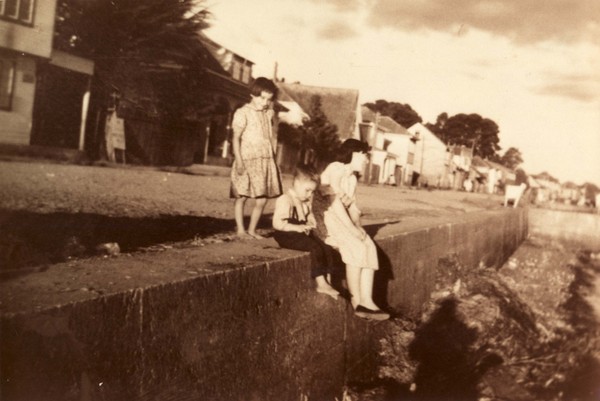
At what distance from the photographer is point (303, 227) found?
3.96 metres

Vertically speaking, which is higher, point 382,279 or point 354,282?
point 354,282

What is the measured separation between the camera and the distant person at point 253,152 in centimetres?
453

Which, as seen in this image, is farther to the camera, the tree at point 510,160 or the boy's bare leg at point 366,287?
the tree at point 510,160

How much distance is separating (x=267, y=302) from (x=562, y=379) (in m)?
4.82

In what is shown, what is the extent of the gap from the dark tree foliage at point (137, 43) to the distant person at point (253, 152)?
380 inches

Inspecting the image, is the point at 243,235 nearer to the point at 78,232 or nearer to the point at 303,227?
the point at 303,227

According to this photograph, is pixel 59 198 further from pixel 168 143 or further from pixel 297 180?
pixel 168 143

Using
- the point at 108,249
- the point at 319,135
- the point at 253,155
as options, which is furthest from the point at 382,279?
the point at 319,135

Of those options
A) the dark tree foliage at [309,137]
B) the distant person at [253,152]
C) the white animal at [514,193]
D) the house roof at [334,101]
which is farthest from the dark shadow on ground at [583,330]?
the house roof at [334,101]

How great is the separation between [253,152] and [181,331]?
2387mm

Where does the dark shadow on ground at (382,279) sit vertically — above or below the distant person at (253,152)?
below

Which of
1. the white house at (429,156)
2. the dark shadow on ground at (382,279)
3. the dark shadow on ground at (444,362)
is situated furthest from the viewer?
the white house at (429,156)

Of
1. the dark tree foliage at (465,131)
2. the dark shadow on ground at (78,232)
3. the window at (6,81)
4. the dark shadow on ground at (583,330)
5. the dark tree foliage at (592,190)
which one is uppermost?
the dark tree foliage at (465,131)

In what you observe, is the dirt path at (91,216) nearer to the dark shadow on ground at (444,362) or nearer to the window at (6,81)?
the dark shadow on ground at (444,362)
